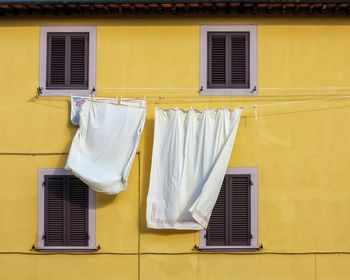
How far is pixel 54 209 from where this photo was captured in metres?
11.9

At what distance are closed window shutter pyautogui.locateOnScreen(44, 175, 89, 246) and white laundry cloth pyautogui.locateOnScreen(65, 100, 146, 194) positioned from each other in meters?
0.56

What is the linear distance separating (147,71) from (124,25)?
100 cm

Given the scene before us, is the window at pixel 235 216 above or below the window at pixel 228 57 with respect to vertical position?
below

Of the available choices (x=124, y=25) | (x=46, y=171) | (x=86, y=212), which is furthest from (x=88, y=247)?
(x=124, y=25)

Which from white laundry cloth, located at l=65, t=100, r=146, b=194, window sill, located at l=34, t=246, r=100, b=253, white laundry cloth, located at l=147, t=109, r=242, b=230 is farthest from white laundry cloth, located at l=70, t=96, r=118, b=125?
window sill, located at l=34, t=246, r=100, b=253

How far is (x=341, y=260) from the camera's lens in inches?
459

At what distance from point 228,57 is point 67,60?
3.08m

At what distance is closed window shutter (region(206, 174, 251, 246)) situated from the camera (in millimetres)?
11703

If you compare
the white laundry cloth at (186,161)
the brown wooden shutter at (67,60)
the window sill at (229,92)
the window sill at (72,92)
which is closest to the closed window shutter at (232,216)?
the white laundry cloth at (186,161)

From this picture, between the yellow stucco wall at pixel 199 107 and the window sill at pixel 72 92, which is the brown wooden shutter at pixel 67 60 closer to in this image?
the window sill at pixel 72 92

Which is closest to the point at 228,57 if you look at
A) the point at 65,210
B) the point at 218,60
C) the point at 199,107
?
the point at 218,60

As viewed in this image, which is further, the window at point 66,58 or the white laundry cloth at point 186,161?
the window at point 66,58

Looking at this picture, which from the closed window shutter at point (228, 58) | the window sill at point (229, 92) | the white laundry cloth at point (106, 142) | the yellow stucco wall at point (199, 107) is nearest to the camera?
the white laundry cloth at point (106, 142)

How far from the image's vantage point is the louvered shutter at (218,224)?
38.4ft
